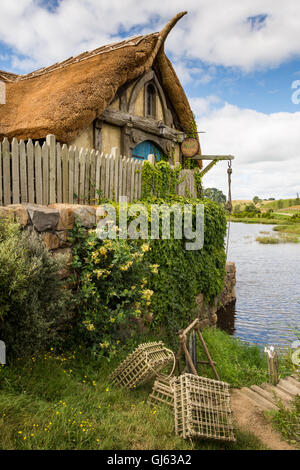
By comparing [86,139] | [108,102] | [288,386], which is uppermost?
[108,102]

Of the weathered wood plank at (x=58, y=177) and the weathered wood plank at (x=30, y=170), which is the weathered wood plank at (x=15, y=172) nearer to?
the weathered wood plank at (x=30, y=170)

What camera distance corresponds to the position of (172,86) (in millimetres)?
10055

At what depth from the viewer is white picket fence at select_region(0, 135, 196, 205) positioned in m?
4.24

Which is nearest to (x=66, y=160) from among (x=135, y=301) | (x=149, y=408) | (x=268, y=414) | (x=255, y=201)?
(x=135, y=301)

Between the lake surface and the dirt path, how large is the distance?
1.27 m

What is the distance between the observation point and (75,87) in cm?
683

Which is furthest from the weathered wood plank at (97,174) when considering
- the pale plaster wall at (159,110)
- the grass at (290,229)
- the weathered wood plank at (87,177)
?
the grass at (290,229)

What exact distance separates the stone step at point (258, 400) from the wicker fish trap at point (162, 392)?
1621mm

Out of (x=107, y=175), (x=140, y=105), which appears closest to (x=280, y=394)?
(x=107, y=175)

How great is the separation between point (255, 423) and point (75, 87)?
6.86 m

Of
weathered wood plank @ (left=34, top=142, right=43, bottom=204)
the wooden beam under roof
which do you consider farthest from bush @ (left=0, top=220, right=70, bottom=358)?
the wooden beam under roof

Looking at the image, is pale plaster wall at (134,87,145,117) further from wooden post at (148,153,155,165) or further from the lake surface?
the lake surface

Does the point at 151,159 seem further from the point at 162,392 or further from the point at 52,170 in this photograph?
the point at 162,392
